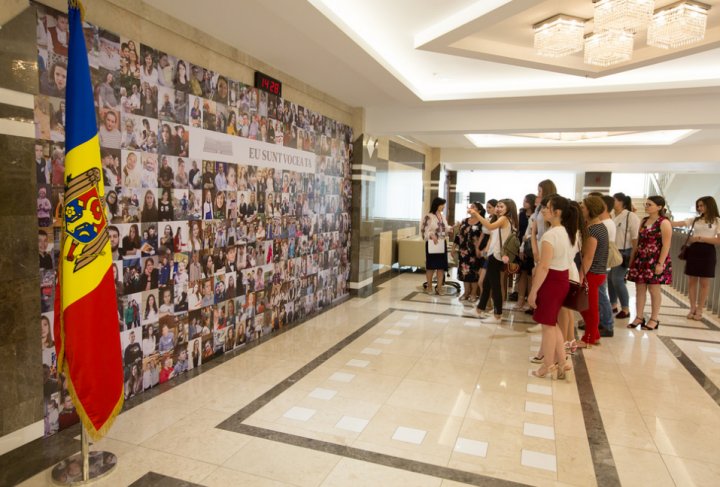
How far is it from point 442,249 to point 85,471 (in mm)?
6231

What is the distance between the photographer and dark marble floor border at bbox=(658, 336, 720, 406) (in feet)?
14.1

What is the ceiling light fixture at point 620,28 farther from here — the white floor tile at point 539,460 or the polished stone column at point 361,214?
the polished stone column at point 361,214

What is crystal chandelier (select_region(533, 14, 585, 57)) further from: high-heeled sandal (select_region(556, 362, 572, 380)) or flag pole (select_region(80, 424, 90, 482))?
flag pole (select_region(80, 424, 90, 482))

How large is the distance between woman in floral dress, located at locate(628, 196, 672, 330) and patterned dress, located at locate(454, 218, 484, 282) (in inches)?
80.3

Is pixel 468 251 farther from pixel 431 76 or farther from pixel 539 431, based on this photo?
pixel 539 431

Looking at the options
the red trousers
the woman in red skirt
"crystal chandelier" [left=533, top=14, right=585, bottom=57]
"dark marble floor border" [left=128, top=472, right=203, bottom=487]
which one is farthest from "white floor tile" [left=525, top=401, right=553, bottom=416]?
"crystal chandelier" [left=533, top=14, right=585, bottom=57]

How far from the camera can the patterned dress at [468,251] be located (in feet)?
23.6

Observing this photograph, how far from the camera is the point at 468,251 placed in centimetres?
738

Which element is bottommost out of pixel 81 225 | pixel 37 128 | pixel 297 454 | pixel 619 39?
pixel 297 454

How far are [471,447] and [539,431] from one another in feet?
1.98

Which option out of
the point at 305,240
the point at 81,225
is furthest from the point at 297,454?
the point at 305,240

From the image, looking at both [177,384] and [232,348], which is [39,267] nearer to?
[177,384]

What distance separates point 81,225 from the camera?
2.60 m

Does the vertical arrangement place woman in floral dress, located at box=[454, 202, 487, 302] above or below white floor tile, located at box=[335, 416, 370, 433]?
above
